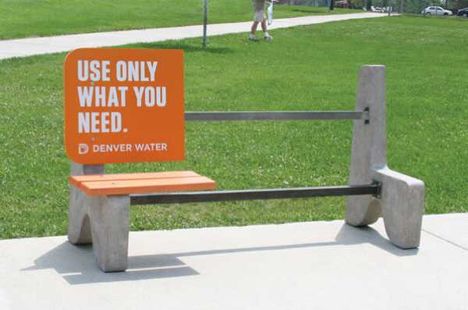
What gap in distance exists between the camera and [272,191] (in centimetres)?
521

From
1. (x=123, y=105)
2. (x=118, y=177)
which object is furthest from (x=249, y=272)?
(x=123, y=105)

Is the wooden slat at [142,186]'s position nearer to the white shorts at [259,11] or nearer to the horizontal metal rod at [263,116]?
the horizontal metal rod at [263,116]

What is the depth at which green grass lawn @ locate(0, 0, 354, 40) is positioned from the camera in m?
21.0

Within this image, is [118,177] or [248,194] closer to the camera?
[118,177]

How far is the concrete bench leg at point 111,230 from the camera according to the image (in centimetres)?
460

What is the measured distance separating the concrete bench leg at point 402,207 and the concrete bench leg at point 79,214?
5.90ft

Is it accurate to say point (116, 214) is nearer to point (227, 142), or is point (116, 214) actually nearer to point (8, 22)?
point (227, 142)

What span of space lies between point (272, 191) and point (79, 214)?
45.6 inches

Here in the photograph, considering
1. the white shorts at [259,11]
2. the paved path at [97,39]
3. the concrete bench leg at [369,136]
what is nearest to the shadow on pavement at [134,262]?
the concrete bench leg at [369,136]

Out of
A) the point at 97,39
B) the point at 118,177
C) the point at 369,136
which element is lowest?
the point at 97,39

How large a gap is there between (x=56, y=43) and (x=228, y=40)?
3.74 metres

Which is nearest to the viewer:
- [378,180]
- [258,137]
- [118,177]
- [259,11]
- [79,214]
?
[118,177]

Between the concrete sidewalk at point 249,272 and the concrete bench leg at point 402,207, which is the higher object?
the concrete bench leg at point 402,207

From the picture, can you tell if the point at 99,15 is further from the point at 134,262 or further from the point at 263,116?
the point at 134,262
